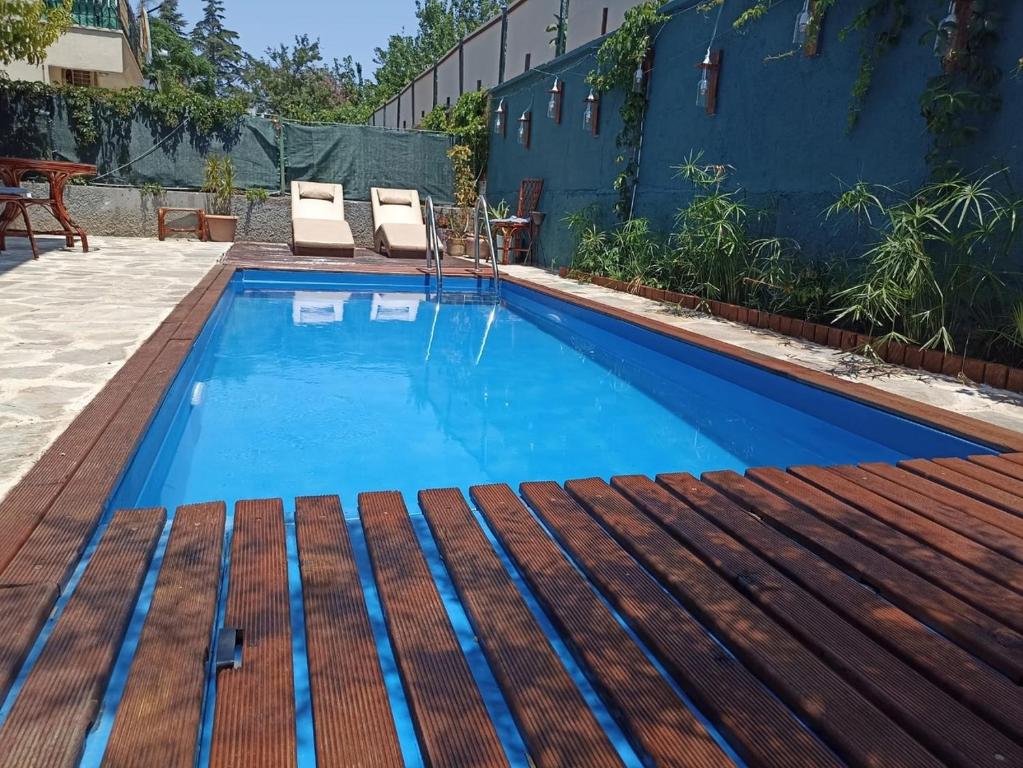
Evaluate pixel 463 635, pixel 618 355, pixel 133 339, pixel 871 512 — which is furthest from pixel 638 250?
pixel 463 635

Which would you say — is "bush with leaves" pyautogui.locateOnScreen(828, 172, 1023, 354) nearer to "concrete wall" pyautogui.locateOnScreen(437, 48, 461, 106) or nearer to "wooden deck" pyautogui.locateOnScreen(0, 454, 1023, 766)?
"wooden deck" pyautogui.locateOnScreen(0, 454, 1023, 766)

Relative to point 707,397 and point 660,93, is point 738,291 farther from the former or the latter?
point 660,93

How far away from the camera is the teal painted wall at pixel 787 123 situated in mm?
4660

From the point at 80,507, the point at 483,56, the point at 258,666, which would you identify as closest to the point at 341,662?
the point at 258,666

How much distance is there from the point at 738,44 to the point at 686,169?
120cm

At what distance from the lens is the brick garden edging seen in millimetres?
3902

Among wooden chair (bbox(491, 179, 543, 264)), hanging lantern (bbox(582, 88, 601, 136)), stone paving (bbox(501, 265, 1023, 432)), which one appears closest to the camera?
stone paving (bbox(501, 265, 1023, 432))

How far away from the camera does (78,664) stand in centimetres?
121

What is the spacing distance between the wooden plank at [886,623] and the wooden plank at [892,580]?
3cm

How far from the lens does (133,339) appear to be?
12.2ft

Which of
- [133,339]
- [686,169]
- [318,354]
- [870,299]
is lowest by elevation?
[318,354]

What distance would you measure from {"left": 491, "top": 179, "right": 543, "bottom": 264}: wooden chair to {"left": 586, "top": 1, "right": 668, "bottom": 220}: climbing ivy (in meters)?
2.20

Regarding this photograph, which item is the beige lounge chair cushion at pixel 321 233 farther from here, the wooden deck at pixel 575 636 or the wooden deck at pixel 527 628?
the wooden deck at pixel 575 636

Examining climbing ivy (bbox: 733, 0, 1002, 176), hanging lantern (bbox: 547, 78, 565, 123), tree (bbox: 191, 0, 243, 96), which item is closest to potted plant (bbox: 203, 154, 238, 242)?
hanging lantern (bbox: 547, 78, 565, 123)
